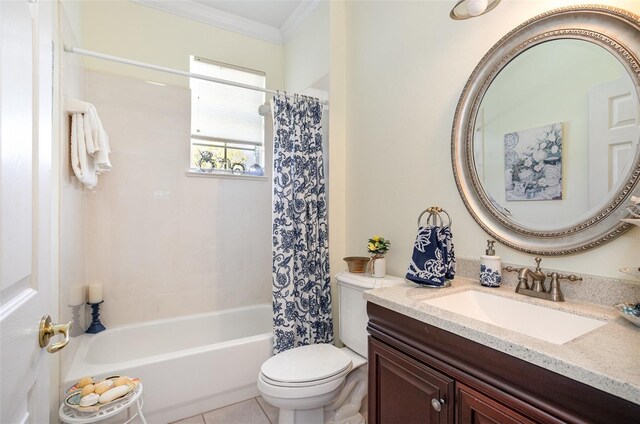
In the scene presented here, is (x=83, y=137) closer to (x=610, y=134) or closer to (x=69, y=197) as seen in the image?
(x=69, y=197)

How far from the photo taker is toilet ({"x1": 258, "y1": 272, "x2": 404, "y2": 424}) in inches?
57.7

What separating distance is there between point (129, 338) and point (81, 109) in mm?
1608

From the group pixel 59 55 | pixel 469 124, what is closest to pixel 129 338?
pixel 59 55

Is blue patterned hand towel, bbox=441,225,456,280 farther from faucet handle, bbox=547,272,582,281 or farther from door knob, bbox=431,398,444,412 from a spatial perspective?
door knob, bbox=431,398,444,412

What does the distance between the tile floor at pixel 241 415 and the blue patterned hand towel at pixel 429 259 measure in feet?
4.30

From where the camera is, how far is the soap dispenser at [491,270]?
1.23 m

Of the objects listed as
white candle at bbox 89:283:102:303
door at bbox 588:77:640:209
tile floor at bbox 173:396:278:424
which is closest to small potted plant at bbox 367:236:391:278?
door at bbox 588:77:640:209

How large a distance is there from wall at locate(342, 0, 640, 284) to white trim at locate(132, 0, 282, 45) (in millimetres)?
887

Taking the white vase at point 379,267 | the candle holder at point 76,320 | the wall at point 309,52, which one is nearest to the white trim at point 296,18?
the wall at point 309,52

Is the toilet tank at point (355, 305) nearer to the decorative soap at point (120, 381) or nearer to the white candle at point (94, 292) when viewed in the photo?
the decorative soap at point (120, 381)

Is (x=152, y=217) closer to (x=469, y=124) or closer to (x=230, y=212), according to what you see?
(x=230, y=212)

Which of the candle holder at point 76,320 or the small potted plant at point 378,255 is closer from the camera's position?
the small potted plant at point 378,255

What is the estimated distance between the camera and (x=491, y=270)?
123cm

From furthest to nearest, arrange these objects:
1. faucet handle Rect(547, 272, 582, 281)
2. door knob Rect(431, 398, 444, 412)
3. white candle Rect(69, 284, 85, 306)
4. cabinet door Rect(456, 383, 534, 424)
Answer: white candle Rect(69, 284, 85, 306), faucet handle Rect(547, 272, 582, 281), door knob Rect(431, 398, 444, 412), cabinet door Rect(456, 383, 534, 424)
